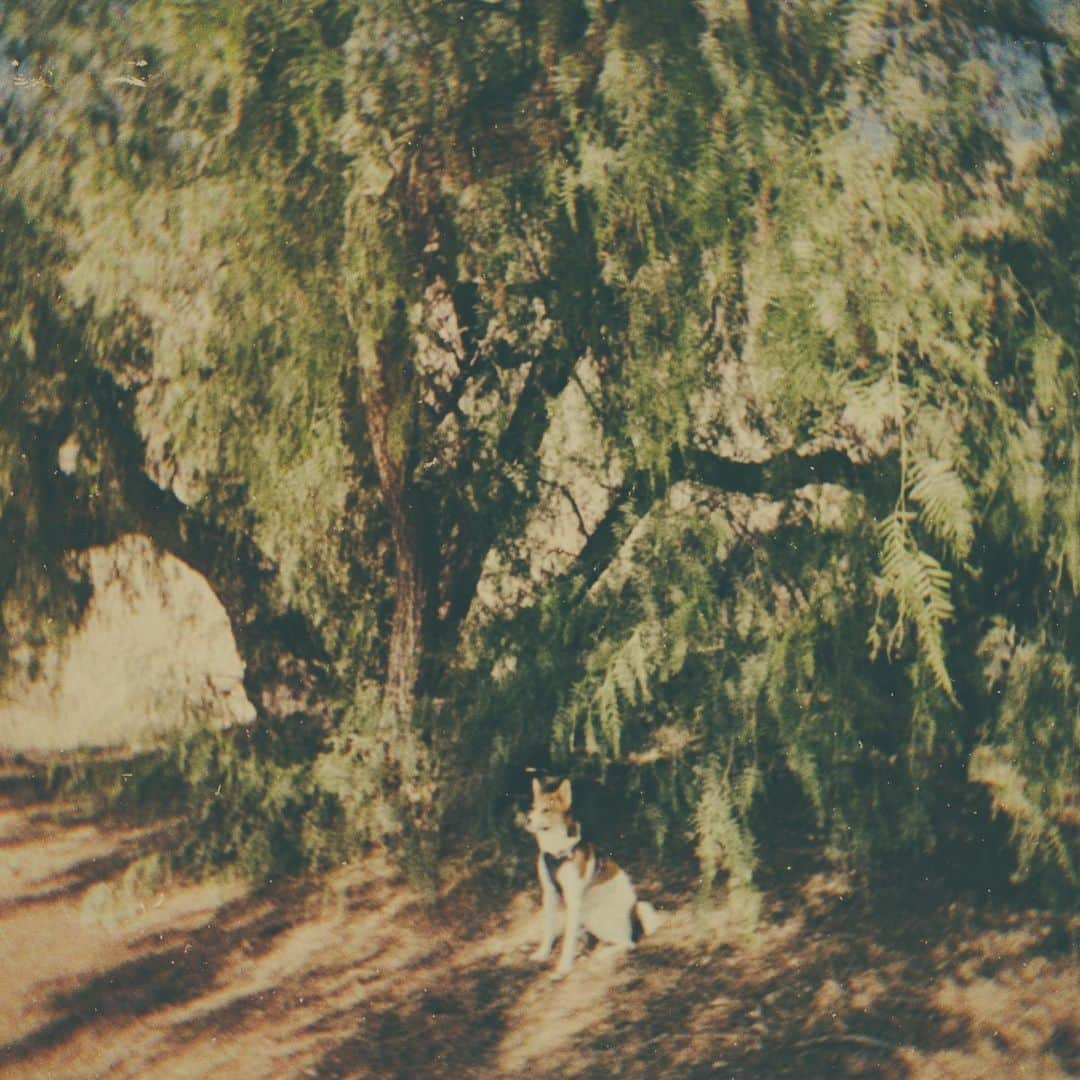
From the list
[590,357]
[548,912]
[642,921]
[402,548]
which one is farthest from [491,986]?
[590,357]

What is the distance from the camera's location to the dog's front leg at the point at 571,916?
326 centimetres

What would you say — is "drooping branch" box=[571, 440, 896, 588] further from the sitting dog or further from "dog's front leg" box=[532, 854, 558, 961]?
"dog's front leg" box=[532, 854, 558, 961]

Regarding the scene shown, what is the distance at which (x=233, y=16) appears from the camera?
9.11ft

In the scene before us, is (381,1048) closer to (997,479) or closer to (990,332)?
(997,479)

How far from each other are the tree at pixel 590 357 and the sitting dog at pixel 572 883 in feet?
0.68

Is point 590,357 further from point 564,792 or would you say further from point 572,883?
point 572,883

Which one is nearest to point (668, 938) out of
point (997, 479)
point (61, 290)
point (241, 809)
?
point (241, 809)

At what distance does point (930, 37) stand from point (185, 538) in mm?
2454

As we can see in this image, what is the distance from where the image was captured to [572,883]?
10.7 feet

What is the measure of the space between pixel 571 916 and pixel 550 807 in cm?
35

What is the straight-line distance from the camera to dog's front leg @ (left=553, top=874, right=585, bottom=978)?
3.26 m

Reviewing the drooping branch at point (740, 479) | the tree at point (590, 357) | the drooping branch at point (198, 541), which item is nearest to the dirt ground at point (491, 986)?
the tree at point (590, 357)

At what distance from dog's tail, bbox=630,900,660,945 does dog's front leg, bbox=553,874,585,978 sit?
7.7 inches

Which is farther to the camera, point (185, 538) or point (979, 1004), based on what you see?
point (185, 538)
